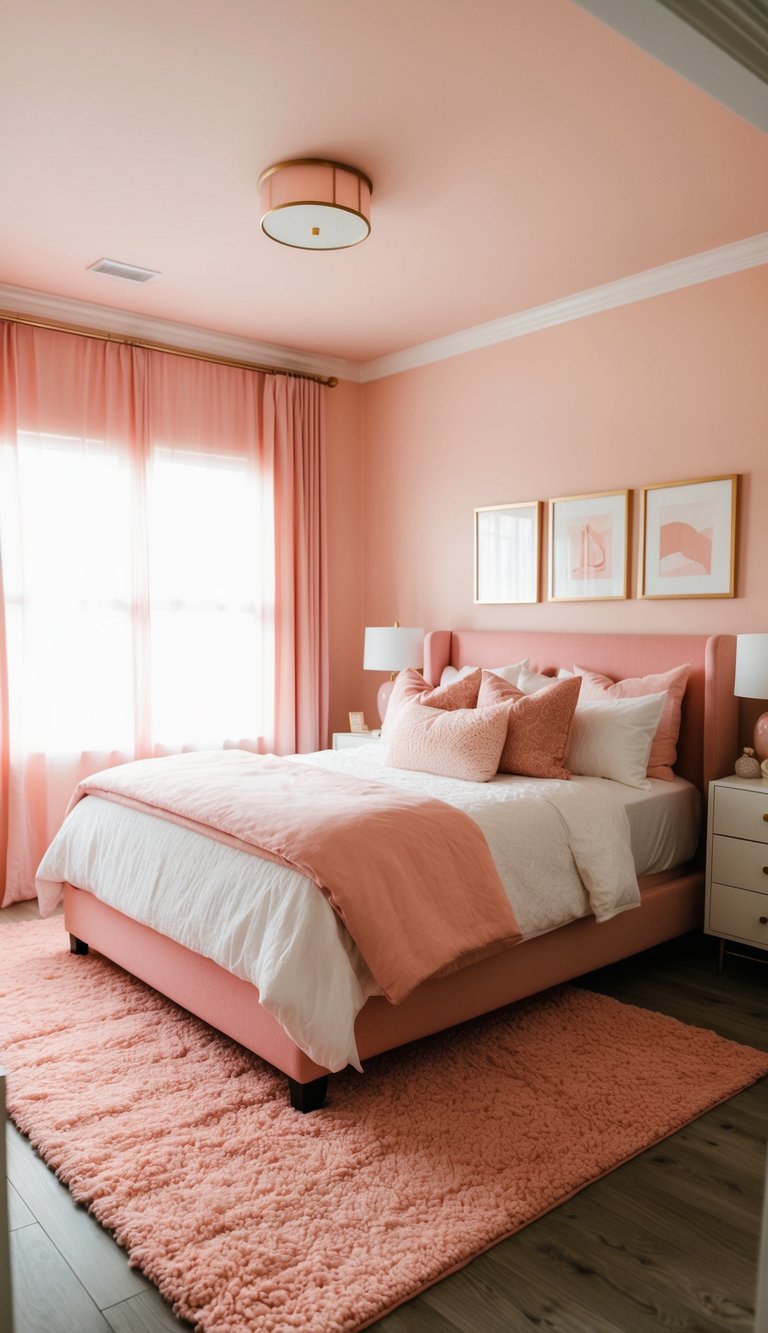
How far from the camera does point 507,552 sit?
15.5 feet

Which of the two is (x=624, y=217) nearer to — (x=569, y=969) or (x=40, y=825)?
(x=569, y=969)

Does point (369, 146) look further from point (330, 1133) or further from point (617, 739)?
point (330, 1133)

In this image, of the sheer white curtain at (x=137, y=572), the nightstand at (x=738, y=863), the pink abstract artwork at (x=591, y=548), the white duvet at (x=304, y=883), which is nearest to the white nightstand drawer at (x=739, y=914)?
the nightstand at (x=738, y=863)

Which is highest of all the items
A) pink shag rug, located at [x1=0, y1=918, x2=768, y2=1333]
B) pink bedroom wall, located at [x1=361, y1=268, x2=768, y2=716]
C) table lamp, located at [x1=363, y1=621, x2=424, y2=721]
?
pink bedroom wall, located at [x1=361, y1=268, x2=768, y2=716]

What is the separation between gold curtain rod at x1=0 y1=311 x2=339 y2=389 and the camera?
4.32 meters

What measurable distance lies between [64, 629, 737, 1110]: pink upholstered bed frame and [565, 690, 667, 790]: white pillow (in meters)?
0.26

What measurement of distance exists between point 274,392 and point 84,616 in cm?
169

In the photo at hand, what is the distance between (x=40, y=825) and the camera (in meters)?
4.39

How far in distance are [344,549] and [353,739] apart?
1.30m

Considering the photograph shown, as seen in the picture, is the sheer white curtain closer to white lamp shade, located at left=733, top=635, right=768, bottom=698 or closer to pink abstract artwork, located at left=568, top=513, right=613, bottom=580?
pink abstract artwork, located at left=568, top=513, right=613, bottom=580

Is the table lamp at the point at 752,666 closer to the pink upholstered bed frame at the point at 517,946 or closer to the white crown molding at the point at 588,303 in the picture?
the pink upholstered bed frame at the point at 517,946

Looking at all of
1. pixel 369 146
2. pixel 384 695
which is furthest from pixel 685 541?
pixel 369 146

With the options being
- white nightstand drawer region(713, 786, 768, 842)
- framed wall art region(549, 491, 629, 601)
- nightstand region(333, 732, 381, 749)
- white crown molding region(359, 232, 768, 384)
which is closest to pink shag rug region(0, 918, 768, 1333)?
white nightstand drawer region(713, 786, 768, 842)

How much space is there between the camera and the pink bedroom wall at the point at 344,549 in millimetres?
5574
